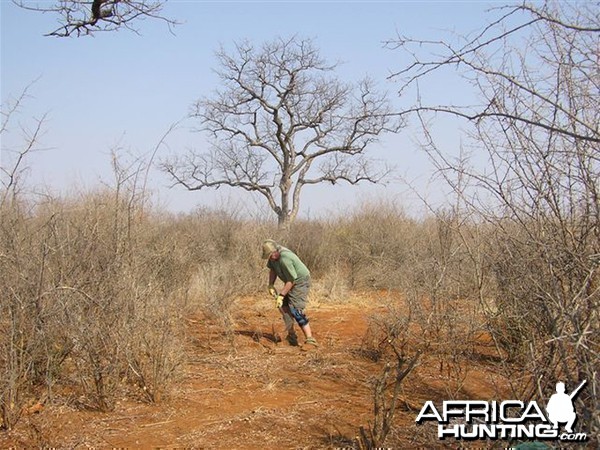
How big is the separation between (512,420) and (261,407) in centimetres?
276

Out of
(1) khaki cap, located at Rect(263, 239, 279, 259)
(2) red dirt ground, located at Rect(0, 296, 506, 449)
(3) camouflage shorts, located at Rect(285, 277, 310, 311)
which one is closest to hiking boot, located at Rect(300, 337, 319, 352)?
(2) red dirt ground, located at Rect(0, 296, 506, 449)

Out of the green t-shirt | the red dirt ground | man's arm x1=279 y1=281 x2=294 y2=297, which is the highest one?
the green t-shirt

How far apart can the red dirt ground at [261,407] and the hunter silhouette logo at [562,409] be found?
0.55 m

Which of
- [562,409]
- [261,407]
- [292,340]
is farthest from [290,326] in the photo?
[562,409]

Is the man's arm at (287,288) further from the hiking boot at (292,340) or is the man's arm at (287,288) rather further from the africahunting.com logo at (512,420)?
the africahunting.com logo at (512,420)

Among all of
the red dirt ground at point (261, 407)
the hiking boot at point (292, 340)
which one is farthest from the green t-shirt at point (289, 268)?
the red dirt ground at point (261, 407)

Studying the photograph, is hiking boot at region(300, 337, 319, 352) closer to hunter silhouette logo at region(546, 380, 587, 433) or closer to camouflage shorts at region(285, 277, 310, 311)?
camouflage shorts at region(285, 277, 310, 311)

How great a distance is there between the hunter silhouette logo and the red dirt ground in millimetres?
547

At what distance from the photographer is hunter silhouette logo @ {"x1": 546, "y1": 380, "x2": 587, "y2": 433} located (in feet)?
9.81

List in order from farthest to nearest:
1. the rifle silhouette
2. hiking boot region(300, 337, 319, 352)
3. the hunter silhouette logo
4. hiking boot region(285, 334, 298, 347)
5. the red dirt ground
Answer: hiking boot region(285, 334, 298, 347) → hiking boot region(300, 337, 319, 352) → the red dirt ground → the hunter silhouette logo → the rifle silhouette

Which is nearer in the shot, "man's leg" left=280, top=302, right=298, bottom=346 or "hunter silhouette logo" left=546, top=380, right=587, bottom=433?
"hunter silhouette logo" left=546, top=380, right=587, bottom=433

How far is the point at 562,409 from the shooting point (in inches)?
119

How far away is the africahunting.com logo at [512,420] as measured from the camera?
3.01 m

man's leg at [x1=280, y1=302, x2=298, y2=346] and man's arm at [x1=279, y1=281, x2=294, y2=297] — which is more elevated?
man's arm at [x1=279, y1=281, x2=294, y2=297]
